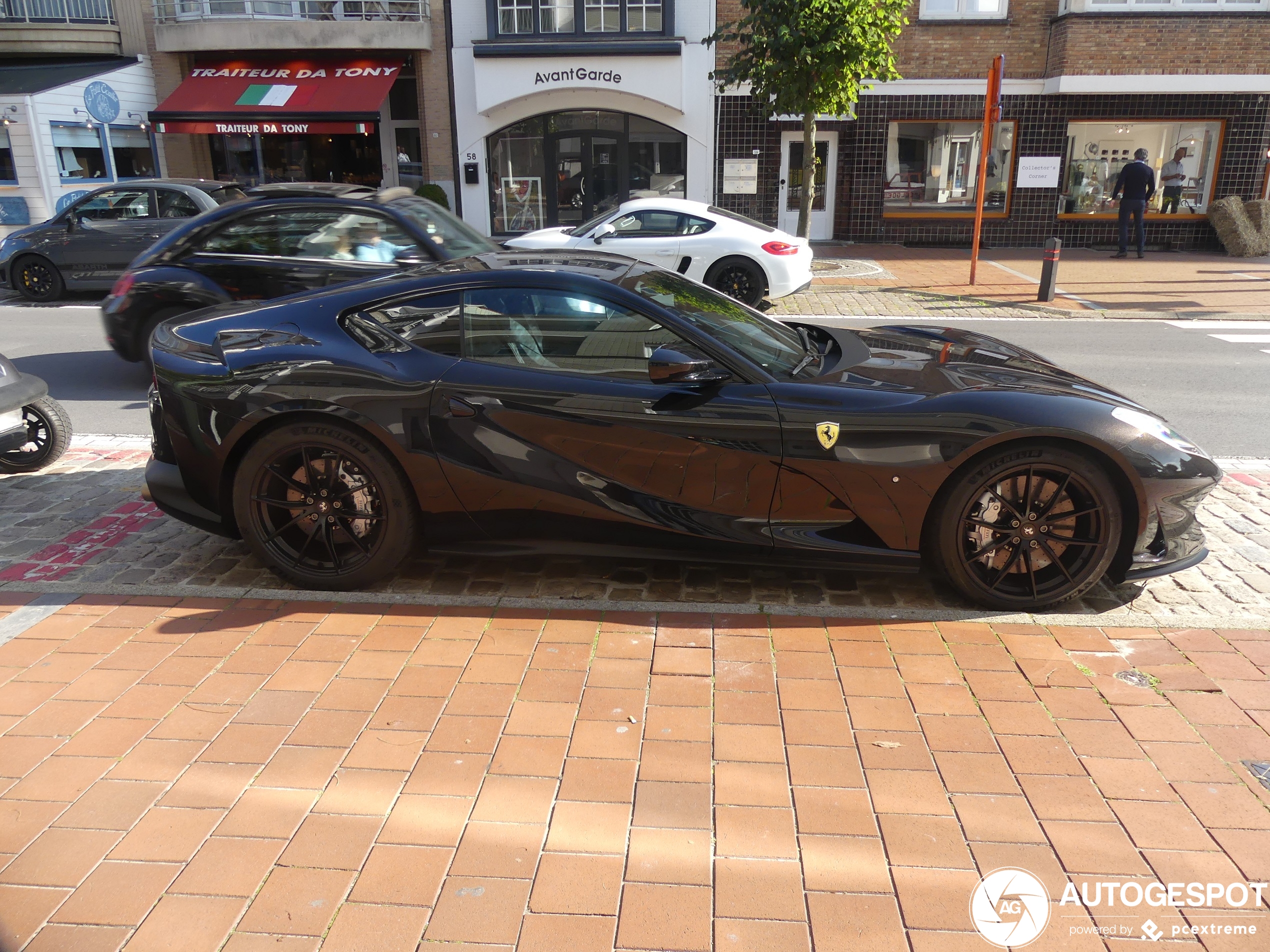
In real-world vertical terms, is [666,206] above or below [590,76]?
below

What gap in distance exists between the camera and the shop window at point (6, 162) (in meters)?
19.6

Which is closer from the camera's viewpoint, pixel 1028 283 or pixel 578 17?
pixel 1028 283

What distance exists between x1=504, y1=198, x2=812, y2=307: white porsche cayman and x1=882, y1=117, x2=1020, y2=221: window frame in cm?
899

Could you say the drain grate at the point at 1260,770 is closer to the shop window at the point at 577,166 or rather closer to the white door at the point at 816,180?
the white door at the point at 816,180

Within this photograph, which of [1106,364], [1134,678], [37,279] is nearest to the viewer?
[1134,678]

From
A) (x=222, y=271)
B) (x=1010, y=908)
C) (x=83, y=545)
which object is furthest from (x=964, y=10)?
(x=1010, y=908)

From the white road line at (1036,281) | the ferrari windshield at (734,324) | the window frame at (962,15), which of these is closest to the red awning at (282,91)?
the window frame at (962,15)

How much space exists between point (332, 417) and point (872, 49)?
12.3 meters

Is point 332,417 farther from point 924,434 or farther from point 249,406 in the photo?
point 924,434

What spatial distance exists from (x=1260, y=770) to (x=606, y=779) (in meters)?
2.05

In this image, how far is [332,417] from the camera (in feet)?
13.5

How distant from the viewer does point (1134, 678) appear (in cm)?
356

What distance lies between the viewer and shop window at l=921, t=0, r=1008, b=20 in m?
18.9

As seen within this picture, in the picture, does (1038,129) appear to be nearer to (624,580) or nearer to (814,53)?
(814,53)
